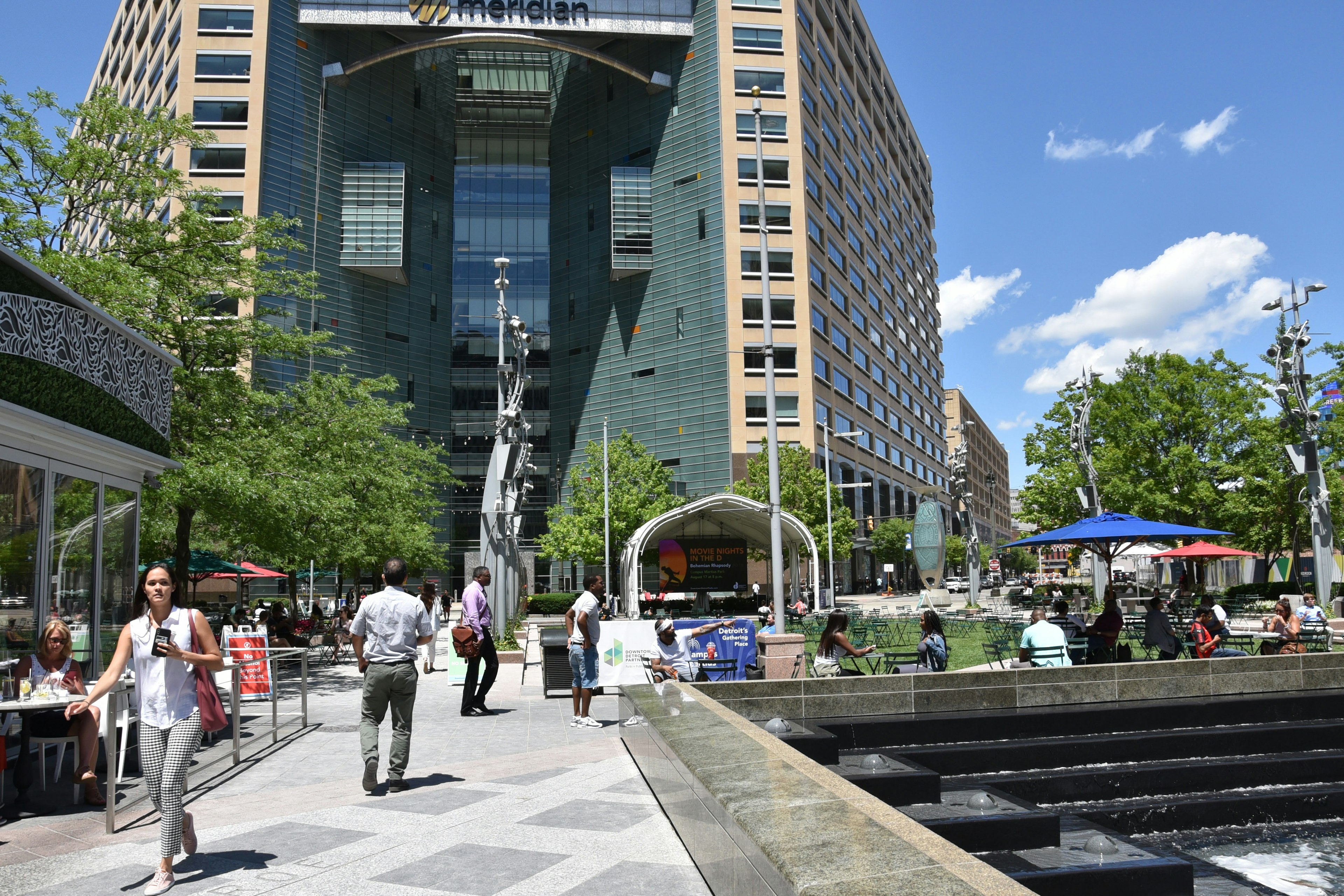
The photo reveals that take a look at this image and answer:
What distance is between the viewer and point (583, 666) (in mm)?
11391

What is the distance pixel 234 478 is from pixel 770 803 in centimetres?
1355

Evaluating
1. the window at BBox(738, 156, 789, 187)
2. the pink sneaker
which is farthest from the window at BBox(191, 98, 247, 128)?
the pink sneaker

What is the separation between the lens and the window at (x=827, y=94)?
66988 mm

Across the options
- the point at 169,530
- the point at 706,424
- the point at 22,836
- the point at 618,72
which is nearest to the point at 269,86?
the point at 618,72

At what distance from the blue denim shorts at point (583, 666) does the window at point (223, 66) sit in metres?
56.4

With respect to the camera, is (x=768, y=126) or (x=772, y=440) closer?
(x=772, y=440)

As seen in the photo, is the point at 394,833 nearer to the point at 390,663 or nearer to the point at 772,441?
the point at 390,663

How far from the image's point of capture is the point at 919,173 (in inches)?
4131

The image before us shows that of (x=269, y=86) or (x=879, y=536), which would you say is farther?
(x=879, y=536)

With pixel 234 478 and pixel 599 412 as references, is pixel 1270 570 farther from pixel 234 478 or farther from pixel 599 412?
pixel 234 478

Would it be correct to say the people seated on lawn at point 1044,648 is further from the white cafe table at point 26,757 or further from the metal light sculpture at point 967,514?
the metal light sculpture at point 967,514

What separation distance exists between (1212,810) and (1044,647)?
164 inches

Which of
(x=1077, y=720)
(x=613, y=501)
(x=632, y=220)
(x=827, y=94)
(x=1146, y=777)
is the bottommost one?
(x=1146, y=777)

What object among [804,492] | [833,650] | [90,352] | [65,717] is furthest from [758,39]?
[65,717]
